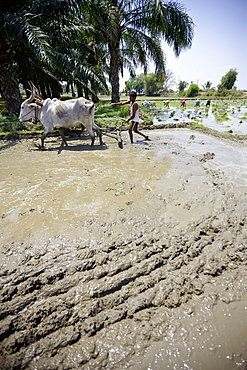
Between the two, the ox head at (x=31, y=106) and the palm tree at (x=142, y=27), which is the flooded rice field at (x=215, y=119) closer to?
the palm tree at (x=142, y=27)

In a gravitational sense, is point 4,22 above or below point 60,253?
above

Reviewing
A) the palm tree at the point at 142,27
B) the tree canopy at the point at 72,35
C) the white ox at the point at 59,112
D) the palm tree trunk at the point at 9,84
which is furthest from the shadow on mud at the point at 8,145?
the palm tree at the point at 142,27

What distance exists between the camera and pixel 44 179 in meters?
3.53

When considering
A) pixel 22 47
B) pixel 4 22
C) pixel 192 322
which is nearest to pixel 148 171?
pixel 192 322

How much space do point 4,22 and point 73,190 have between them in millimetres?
6783

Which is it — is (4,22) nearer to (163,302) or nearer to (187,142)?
(187,142)

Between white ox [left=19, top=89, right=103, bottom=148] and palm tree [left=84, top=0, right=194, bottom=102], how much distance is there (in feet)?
17.0

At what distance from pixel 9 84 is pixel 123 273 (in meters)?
9.62

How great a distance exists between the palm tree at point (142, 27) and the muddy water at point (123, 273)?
8.77 m

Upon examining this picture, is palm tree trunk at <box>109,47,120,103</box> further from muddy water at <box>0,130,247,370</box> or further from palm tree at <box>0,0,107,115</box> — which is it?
muddy water at <box>0,130,247,370</box>

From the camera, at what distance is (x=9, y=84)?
326 inches

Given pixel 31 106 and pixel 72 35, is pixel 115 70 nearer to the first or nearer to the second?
pixel 72 35

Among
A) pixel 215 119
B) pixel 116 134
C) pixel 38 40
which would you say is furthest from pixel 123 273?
pixel 215 119

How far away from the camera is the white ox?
536 cm
